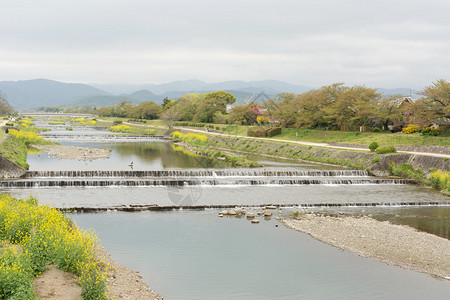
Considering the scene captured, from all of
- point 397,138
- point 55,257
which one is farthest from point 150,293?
point 397,138

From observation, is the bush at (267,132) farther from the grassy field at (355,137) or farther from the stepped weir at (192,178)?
the stepped weir at (192,178)

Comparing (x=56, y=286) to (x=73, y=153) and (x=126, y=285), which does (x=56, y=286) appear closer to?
(x=126, y=285)

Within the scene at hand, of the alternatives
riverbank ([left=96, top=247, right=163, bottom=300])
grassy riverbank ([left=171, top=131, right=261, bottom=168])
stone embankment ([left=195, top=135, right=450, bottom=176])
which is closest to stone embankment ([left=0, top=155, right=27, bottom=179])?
grassy riverbank ([left=171, top=131, right=261, bottom=168])

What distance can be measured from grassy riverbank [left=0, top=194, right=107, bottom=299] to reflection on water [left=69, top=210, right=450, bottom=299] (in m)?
3.36

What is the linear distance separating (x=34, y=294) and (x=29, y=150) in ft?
183

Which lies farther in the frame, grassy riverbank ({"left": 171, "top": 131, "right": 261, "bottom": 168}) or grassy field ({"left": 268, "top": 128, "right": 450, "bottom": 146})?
grassy riverbank ({"left": 171, "top": 131, "right": 261, "bottom": 168})

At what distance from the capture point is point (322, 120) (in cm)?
7569

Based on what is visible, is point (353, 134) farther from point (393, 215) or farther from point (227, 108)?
point (227, 108)

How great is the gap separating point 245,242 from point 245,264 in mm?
3164

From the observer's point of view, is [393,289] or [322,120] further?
[322,120]

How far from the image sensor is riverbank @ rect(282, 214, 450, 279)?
2088cm

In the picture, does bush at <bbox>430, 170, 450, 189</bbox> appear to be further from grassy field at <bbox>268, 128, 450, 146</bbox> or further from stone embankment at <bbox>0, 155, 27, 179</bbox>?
stone embankment at <bbox>0, 155, 27, 179</bbox>

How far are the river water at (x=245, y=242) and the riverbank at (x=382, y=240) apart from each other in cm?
83

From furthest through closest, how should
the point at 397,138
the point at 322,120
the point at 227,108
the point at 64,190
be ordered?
1. the point at 227,108
2. the point at 322,120
3. the point at 397,138
4. the point at 64,190
